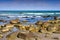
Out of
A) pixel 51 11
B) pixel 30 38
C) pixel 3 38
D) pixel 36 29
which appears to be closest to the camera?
pixel 30 38

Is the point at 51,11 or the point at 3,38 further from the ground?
the point at 3,38

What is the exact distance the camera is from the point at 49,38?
18.3ft

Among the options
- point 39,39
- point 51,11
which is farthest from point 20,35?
point 51,11

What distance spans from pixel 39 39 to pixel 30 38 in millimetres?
250

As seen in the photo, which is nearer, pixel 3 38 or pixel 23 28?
pixel 3 38

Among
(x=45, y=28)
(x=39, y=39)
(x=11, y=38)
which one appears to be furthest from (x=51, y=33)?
(x=11, y=38)

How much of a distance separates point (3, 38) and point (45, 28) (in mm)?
1928

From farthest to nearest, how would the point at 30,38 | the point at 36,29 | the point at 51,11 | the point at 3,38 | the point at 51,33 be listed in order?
1. the point at 51,11
2. the point at 36,29
3. the point at 51,33
4. the point at 3,38
5. the point at 30,38

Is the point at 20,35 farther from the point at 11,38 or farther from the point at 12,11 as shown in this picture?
the point at 12,11

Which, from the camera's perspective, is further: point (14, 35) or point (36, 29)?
point (36, 29)

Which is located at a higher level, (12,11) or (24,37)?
(24,37)

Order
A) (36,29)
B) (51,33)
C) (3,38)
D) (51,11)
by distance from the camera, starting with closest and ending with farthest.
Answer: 1. (3,38)
2. (51,33)
3. (36,29)
4. (51,11)

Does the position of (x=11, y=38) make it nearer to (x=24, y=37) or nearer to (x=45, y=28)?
(x=24, y=37)

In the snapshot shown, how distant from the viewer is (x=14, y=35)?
548cm
